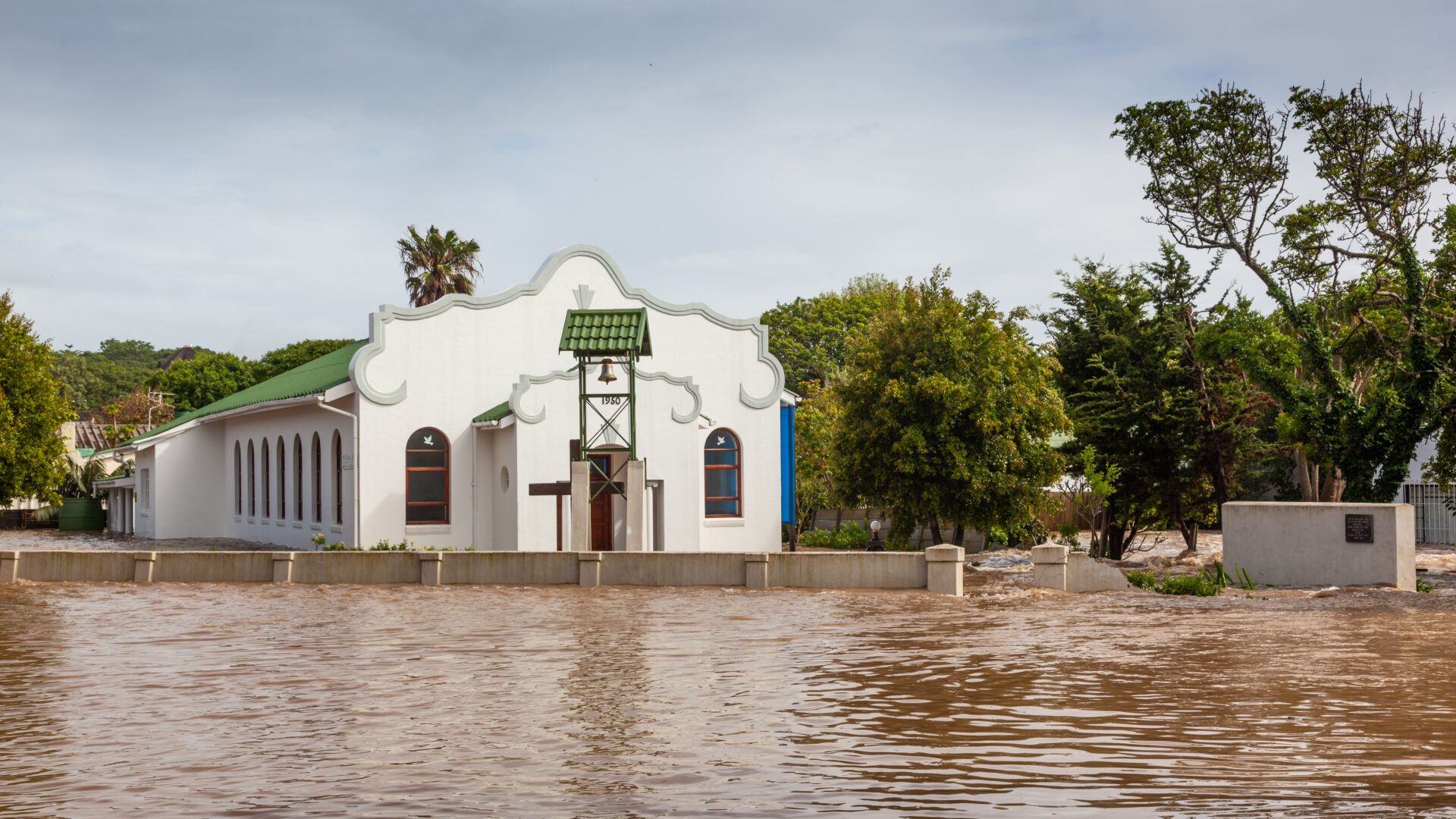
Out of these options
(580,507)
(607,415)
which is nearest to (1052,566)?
(580,507)

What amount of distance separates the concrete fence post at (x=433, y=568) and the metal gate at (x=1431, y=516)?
2625 centimetres

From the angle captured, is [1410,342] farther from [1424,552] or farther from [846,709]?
[846,709]

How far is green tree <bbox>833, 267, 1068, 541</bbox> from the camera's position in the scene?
25.5m

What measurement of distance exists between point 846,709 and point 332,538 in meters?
21.0

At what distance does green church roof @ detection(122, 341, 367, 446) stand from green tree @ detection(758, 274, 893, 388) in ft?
90.1

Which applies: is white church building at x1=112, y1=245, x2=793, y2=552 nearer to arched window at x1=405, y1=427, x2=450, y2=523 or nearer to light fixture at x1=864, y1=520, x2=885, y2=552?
arched window at x1=405, y1=427, x2=450, y2=523

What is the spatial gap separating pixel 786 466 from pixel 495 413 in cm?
728

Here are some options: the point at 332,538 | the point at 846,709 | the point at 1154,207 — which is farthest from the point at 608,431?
the point at 846,709

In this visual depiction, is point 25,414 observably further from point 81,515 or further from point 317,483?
point 317,483

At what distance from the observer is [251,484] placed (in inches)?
1358

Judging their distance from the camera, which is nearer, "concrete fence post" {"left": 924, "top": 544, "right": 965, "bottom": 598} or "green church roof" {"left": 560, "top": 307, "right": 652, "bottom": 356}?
"concrete fence post" {"left": 924, "top": 544, "right": 965, "bottom": 598}

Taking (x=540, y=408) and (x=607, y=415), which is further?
(x=607, y=415)

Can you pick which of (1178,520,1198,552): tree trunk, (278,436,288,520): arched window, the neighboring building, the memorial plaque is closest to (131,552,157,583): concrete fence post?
(278,436,288,520): arched window

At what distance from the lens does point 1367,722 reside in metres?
8.92
